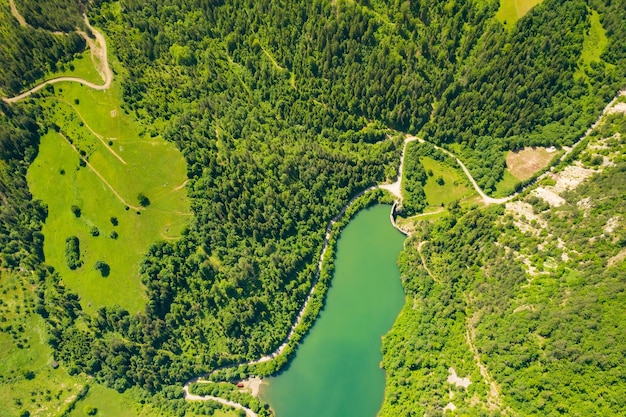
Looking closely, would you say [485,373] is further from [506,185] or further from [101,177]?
[101,177]

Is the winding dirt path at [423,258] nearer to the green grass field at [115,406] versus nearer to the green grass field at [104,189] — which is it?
the green grass field at [115,406]

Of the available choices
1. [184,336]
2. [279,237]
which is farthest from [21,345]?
[279,237]

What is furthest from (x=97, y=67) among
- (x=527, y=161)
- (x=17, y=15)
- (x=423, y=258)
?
(x=527, y=161)

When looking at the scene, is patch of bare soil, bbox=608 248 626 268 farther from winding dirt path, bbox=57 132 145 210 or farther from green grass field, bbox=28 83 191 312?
winding dirt path, bbox=57 132 145 210

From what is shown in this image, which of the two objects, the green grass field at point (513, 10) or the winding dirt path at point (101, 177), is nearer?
the winding dirt path at point (101, 177)

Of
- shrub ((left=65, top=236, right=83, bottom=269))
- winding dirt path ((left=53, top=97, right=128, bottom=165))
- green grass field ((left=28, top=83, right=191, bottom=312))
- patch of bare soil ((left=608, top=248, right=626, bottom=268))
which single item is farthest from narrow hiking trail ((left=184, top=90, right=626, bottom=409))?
winding dirt path ((left=53, top=97, right=128, bottom=165))

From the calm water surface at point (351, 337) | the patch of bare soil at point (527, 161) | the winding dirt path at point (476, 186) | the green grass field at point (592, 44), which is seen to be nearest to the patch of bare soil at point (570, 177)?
the patch of bare soil at point (527, 161)
